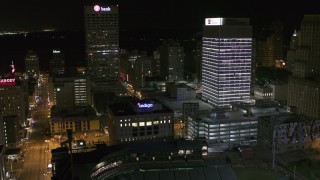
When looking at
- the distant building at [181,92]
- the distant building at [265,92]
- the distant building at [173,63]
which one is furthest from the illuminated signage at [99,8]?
the distant building at [265,92]

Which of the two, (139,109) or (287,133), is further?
(139,109)

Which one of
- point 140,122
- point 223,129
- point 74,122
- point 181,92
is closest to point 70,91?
point 74,122

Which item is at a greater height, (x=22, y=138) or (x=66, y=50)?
(x=66, y=50)

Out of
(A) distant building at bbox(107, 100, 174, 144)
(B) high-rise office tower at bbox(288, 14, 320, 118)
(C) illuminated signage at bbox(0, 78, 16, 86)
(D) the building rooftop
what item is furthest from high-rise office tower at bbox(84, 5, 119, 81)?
(A) distant building at bbox(107, 100, 174, 144)

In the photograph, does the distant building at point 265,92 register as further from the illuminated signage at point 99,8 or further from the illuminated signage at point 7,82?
the illuminated signage at point 7,82

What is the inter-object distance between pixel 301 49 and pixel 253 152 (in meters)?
19.7

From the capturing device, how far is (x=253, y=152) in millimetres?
32406

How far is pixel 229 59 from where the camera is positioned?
47.6 m

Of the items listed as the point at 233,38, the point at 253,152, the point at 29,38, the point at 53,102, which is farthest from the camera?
the point at 29,38

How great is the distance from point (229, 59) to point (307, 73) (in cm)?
859

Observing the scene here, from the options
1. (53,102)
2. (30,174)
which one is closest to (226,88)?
(53,102)

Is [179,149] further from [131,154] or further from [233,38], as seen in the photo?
[233,38]

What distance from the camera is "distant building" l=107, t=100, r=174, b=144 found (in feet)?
111

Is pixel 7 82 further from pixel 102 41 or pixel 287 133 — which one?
pixel 287 133
